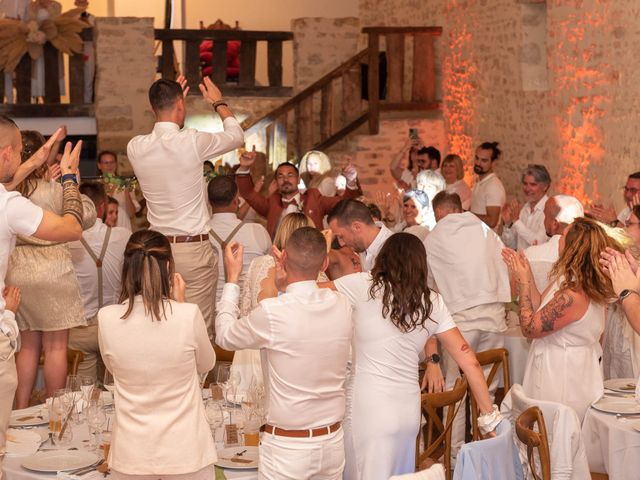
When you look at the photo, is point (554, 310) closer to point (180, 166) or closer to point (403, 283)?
point (403, 283)

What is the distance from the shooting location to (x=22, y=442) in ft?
13.8

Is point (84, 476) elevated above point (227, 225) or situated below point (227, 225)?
below

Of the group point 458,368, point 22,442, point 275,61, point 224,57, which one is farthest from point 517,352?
point 275,61

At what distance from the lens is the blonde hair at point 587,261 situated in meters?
4.81

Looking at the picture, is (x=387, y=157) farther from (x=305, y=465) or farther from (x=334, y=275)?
(x=305, y=465)

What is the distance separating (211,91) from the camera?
5.72 m

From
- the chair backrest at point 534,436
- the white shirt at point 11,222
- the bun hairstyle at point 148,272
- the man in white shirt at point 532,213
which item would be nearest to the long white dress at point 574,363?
the chair backrest at point 534,436

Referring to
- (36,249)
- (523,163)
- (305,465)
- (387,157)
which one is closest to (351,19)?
(387,157)

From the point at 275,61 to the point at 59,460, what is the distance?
1031 centimetres

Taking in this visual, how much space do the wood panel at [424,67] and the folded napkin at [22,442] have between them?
9257 millimetres

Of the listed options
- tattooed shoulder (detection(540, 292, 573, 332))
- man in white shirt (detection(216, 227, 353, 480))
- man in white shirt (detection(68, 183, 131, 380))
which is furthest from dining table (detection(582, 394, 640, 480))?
man in white shirt (detection(68, 183, 131, 380))

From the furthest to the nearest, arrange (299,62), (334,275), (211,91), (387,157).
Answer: (299,62)
(387,157)
(334,275)
(211,91)

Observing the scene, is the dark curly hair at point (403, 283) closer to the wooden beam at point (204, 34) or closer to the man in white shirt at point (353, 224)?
the man in white shirt at point (353, 224)

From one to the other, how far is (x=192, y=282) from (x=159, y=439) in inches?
96.8
